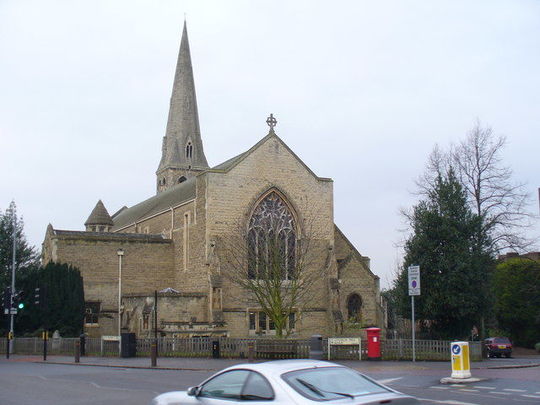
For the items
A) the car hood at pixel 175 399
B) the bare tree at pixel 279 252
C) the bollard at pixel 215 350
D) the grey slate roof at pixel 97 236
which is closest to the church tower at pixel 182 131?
the grey slate roof at pixel 97 236

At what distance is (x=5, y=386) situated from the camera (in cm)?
1908

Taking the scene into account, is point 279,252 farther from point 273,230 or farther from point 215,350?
point 215,350

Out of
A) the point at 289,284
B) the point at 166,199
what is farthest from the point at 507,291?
the point at 166,199

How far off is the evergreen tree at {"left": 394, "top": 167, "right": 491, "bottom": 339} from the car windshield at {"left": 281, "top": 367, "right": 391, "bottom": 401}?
81.6ft

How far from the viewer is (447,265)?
106 ft

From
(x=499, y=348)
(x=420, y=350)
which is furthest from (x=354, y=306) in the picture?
(x=420, y=350)

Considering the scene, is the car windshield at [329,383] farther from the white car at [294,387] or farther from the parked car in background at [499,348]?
the parked car in background at [499,348]

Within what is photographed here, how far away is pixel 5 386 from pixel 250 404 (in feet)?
44.2

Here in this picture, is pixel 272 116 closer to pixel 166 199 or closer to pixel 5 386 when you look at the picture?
pixel 166 199

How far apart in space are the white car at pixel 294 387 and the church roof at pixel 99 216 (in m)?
57.3

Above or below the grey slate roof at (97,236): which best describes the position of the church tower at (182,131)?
above

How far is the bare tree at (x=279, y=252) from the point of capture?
1624 inches

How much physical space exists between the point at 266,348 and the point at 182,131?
161 ft

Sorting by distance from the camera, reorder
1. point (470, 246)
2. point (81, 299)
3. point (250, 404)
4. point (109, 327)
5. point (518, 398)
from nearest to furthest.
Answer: point (250, 404), point (518, 398), point (470, 246), point (81, 299), point (109, 327)
